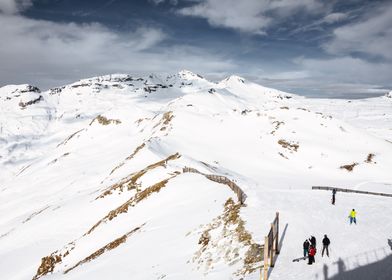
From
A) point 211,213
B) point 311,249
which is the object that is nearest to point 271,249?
point 311,249

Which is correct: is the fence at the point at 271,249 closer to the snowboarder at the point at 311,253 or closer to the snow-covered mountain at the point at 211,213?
the snow-covered mountain at the point at 211,213

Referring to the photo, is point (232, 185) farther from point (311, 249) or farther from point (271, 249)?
point (271, 249)

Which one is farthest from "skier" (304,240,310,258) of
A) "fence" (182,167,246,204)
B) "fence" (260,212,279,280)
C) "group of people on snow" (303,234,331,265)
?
"fence" (182,167,246,204)

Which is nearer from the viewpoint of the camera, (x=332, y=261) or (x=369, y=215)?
(x=332, y=261)

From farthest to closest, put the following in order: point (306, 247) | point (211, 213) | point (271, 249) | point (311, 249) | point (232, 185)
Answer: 1. point (232, 185)
2. point (211, 213)
3. point (306, 247)
4. point (311, 249)
5. point (271, 249)

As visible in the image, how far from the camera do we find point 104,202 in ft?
164

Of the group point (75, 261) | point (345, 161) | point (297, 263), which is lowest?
point (75, 261)

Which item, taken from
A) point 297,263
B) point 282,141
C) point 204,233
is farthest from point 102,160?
point 297,263

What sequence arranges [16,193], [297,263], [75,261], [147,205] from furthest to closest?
[16,193] → [147,205] → [75,261] → [297,263]

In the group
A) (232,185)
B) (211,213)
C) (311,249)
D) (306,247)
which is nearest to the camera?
(311,249)

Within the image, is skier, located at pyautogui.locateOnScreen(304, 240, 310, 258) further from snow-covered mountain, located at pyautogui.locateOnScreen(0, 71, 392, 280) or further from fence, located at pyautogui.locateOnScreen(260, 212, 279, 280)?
fence, located at pyautogui.locateOnScreen(260, 212, 279, 280)

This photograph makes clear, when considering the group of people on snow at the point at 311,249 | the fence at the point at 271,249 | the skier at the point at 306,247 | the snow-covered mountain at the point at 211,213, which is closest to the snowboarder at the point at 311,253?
the group of people on snow at the point at 311,249

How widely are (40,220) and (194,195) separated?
27870mm

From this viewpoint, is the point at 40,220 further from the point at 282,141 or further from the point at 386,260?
the point at 282,141
